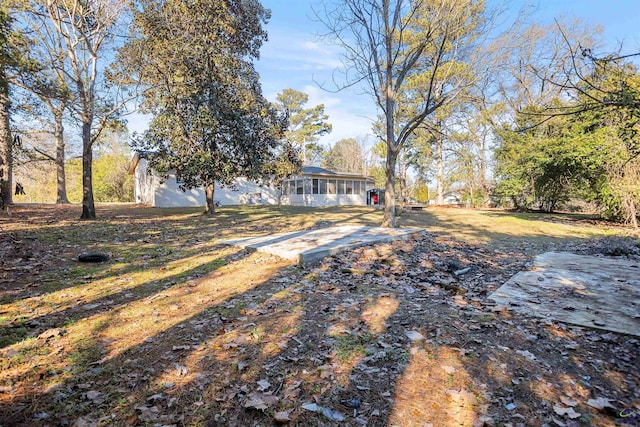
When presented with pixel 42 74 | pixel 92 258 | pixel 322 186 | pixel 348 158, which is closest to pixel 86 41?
pixel 42 74

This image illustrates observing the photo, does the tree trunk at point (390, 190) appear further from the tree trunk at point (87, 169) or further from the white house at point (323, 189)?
the white house at point (323, 189)

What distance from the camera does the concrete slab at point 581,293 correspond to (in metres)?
3.30

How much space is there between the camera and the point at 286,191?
25812 mm

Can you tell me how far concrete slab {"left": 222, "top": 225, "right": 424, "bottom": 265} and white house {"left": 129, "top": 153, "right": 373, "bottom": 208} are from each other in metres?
14.7

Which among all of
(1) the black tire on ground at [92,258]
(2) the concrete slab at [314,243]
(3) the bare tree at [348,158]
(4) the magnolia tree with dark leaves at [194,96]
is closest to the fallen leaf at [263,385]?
(2) the concrete slab at [314,243]

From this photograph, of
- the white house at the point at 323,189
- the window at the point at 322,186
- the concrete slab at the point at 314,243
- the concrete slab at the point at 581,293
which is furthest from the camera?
the window at the point at 322,186

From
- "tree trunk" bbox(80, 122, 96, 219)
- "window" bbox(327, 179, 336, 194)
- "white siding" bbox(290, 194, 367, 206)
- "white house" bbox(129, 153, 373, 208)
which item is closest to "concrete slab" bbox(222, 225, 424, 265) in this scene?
"tree trunk" bbox(80, 122, 96, 219)

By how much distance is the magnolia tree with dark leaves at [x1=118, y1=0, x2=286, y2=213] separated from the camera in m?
10.6

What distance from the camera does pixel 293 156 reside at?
48.7 ft

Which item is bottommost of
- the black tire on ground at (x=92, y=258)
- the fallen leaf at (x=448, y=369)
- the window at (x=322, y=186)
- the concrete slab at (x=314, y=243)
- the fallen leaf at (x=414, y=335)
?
the fallen leaf at (x=448, y=369)

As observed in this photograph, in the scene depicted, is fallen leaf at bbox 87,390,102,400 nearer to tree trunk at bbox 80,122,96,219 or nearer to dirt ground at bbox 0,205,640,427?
dirt ground at bbox 0,205,640,427

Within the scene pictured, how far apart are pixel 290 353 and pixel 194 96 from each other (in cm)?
1002

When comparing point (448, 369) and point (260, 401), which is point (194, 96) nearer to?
point (260, 401)

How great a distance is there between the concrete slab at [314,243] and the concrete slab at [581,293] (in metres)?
2.65
